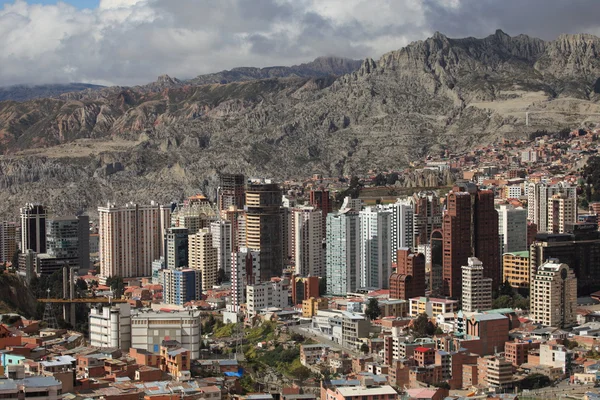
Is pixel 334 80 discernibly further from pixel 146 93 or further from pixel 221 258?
pixel 221 258

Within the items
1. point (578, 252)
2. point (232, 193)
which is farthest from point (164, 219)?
point (578, 252)

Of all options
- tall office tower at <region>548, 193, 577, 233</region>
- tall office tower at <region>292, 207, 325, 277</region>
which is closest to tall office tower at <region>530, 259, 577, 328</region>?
tall office tower at <region>548, 193, 577, 233</region>

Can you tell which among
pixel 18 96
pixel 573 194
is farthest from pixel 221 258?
pixel 18 96

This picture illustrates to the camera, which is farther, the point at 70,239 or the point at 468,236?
the point at 70,239

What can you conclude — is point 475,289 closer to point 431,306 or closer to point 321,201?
point 431,306

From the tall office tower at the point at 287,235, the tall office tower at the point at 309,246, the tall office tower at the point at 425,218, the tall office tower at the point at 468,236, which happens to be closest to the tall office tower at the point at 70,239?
the tall office tower at the point at 287,235
